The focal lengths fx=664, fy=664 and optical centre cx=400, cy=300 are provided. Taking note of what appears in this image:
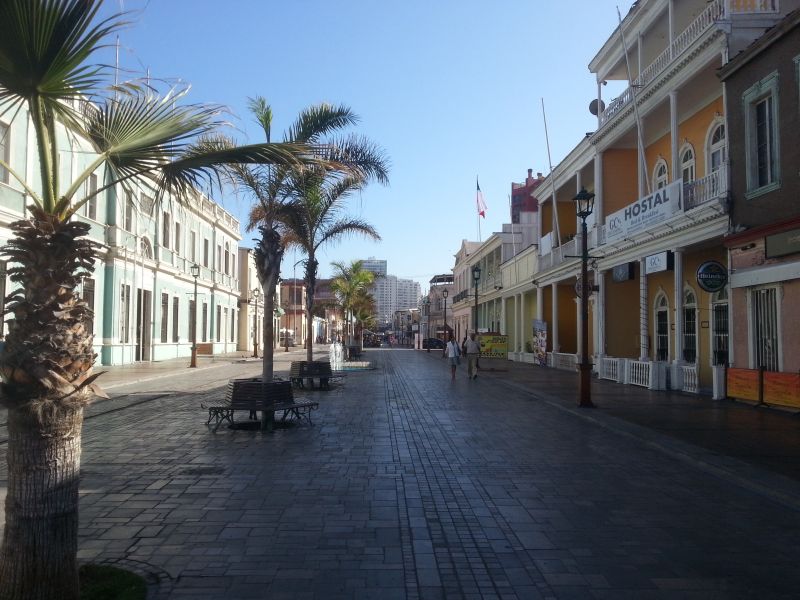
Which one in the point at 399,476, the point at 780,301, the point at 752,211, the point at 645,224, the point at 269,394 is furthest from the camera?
the point at 645,224

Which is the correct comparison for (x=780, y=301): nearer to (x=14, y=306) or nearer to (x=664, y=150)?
(x=664, y=150)

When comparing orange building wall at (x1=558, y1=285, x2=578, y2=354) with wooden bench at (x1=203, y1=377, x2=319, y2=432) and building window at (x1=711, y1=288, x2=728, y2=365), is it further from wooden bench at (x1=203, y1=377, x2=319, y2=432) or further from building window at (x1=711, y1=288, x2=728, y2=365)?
wooden bench at (x1=203, y1=377, x2=319, y2=432)

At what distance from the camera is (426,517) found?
6.04 m

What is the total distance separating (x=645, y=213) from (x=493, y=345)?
15432mm

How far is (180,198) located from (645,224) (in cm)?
1664

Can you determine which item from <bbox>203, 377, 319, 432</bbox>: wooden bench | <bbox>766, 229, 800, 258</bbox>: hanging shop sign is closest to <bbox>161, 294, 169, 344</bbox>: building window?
<bbox>203, 377, 319, 432</bbox>: wooden bench

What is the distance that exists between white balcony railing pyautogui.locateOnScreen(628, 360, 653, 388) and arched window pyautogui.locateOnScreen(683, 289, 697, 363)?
69.1 inches

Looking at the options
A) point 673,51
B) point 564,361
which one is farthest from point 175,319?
point 673,51

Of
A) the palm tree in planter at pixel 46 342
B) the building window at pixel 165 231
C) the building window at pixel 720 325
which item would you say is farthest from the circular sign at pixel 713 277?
the building window at pixel 165 231

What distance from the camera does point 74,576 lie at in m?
3.84

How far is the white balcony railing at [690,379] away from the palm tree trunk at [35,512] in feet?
52.2

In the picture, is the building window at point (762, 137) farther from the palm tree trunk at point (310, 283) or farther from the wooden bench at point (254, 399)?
the palm tree trunk at point (310, 283)

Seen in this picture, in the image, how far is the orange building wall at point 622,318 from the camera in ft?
79.6

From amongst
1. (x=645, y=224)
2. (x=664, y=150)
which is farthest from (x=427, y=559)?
(x=664, y=150)
